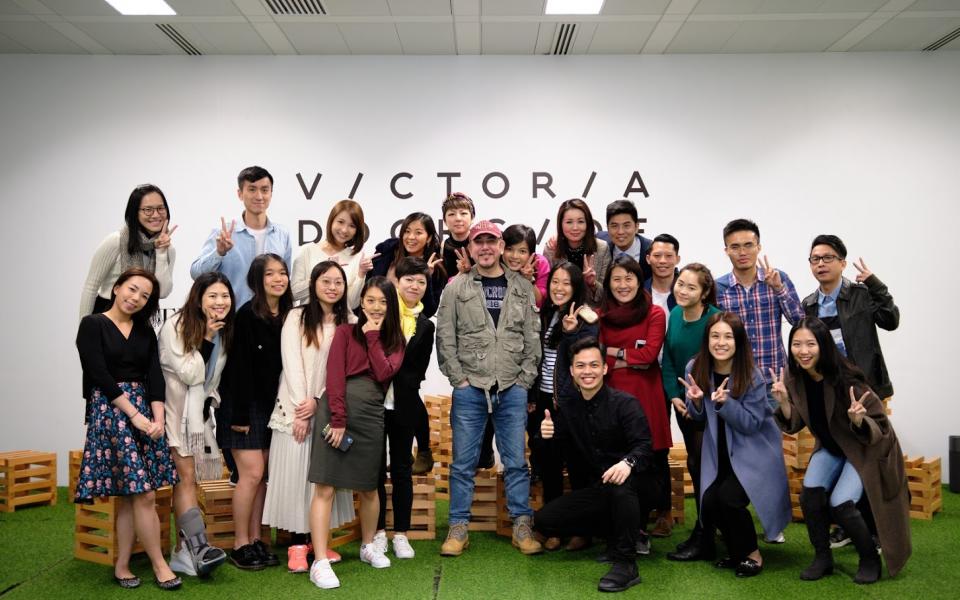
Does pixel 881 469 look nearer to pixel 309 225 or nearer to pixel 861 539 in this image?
pixel 861 539

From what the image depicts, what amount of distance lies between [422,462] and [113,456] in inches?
66.4

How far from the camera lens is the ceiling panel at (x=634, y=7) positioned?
18.3 ft

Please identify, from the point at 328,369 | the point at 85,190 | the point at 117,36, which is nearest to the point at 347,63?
the point at 117,36

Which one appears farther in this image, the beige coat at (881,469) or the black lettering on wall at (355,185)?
the black lettering on wall at (355,185)

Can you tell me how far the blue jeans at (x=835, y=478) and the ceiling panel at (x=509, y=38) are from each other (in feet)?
12.1

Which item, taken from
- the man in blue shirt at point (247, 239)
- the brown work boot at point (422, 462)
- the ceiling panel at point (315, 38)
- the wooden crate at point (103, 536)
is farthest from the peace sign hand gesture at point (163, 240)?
the ceiling panel at point (315, 38)

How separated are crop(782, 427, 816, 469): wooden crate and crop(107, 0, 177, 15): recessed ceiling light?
5148 millimetres

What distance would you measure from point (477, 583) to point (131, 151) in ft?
15.2

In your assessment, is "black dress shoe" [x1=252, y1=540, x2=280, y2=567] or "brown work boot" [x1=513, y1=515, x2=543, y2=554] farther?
"brown work boot" [x1=513, y1=515, x2=543, y2=554]

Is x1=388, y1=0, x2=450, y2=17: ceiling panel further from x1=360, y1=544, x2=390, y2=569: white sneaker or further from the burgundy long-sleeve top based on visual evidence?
x1=360, y1=544, x2=390, y2=569: white sneaker

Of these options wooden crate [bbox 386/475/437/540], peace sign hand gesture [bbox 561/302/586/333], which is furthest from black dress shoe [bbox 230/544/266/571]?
peace sign hand gesture [bbox 561/302/586/333]

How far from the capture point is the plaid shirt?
4.42m

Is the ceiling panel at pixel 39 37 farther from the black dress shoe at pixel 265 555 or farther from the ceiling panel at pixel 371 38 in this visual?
the black dress shoe at pixel 265 555

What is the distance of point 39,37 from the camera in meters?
6.17
